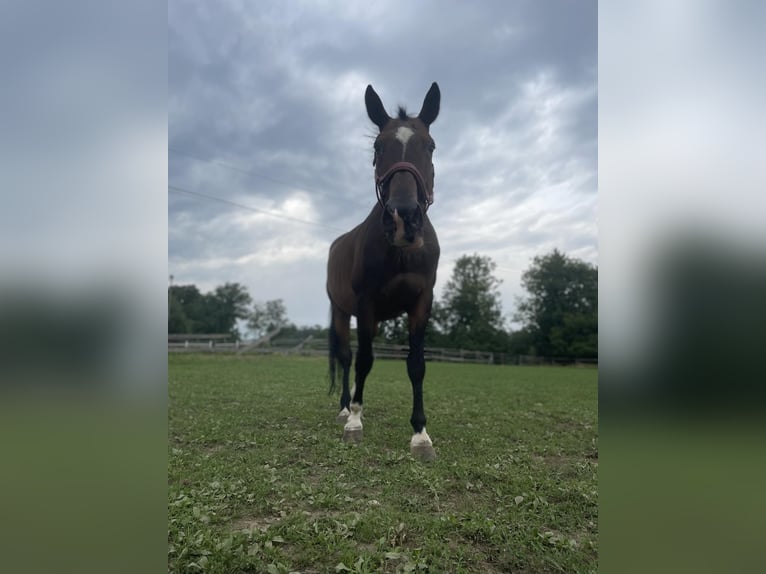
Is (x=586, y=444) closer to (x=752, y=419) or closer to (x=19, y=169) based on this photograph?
(x=752, y=419)

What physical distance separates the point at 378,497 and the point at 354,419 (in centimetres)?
182

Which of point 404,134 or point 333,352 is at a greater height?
point 404,134

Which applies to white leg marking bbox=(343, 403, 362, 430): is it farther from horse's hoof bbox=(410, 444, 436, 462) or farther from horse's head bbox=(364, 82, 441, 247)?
horse's head bbox=(364, 82, 441, 247)

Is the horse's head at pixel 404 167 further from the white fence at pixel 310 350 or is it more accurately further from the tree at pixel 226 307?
the tree at pixel 226 307

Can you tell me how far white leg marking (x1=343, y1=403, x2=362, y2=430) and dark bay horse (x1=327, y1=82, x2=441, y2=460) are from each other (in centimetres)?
1

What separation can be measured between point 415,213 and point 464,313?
1470 inches

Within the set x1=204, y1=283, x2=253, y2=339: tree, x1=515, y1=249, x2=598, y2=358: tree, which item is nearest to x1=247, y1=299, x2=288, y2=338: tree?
x1=204, y1=283, x2=253, y2=339: tree

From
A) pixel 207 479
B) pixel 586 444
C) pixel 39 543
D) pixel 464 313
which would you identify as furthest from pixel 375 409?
pixel 464 313

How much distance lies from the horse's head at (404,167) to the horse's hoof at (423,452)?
6.29 feet

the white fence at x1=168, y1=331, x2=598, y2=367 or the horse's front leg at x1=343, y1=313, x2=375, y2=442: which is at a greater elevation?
the horse's front leg at x1=343, y1=313, x2=375, y2=442

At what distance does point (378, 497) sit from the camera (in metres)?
2.85

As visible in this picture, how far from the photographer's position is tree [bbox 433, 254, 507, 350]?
3744 cm

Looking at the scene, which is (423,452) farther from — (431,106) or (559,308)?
(559,308)

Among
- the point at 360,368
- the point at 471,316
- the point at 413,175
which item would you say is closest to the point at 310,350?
the point at 471,316
